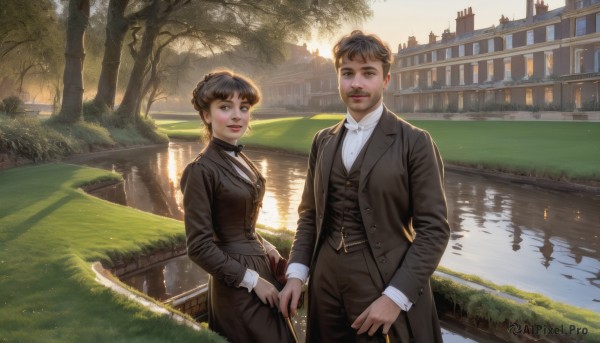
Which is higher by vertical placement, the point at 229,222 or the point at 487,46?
the point at 487,46

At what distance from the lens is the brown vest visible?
102 inches

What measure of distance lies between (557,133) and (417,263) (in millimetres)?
25334

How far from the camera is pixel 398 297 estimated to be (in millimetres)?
2369

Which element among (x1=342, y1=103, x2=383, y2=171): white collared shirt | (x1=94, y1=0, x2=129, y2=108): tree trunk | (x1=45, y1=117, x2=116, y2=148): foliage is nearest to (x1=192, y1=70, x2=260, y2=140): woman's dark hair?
(x1=342, y1=103, x2=383, y2=171): white collared shirt

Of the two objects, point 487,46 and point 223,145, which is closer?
point 223,145

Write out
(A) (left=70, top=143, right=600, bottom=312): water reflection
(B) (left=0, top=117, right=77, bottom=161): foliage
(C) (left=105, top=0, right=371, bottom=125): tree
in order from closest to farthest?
(A) (left=70, top=143, right=600, bottom=312): water reflection → (B) (left=0, top=117, right=77, bottom=161): foliage → (C) (left=105, top=0, right=371, bottom=125): tree

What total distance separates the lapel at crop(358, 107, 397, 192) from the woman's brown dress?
897 mm

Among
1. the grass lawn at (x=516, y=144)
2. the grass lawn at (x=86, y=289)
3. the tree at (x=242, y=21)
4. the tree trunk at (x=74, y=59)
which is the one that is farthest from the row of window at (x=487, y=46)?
the grass lawn at (x=86, y=289)

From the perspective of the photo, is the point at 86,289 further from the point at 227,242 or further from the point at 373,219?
the point at 373,219

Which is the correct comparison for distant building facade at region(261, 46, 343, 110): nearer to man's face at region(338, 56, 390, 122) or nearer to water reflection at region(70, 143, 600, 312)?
water reflection at region(70, 143, 600, 312)

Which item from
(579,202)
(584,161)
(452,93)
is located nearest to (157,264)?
(579,202)

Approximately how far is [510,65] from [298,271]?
156ft

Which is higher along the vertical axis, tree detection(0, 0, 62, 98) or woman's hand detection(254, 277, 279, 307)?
tree detection(0, 0, 62, 98)

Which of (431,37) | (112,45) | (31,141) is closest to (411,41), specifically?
(431,37)
